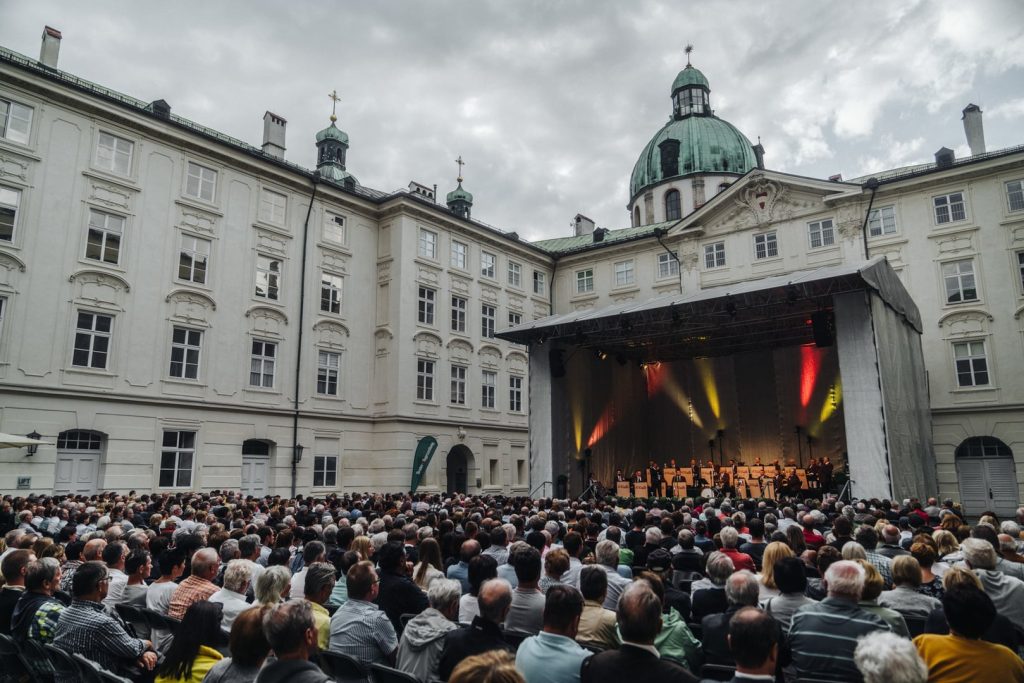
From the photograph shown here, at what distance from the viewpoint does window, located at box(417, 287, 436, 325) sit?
29.0 meters

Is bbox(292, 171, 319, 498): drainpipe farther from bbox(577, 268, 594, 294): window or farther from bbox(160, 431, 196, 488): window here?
bbox(577, 268, 594, 294): window

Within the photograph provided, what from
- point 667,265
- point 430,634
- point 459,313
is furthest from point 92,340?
point 667,265

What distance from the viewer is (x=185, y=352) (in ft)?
73.6

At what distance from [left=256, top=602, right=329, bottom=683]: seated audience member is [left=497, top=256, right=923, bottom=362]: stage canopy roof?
55.5 feet

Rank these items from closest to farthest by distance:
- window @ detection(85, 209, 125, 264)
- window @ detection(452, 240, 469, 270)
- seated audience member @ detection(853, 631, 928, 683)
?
1. seated audience member @ detection(853, 631, 928, 683)
2. window @ detection(85, 209, 125, 264)
3. window @ detection(452, 240, 469, 270)

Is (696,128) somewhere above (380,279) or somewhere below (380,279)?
above

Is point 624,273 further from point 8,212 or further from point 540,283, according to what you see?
point 8,212

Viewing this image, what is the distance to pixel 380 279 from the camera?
29.0m

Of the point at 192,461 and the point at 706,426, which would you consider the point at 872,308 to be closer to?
the point at 706,426

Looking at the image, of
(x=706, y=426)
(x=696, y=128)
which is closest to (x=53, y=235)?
(x=706, y=426)

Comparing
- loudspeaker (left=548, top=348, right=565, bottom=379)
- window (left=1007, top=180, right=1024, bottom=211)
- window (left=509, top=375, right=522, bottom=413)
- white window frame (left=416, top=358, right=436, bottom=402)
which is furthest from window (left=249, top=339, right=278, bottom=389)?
window (left=1007, top=180, right=1024, bottom=211)

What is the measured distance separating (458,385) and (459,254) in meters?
6.28

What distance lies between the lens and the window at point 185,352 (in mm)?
22141

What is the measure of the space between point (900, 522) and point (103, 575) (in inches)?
422
